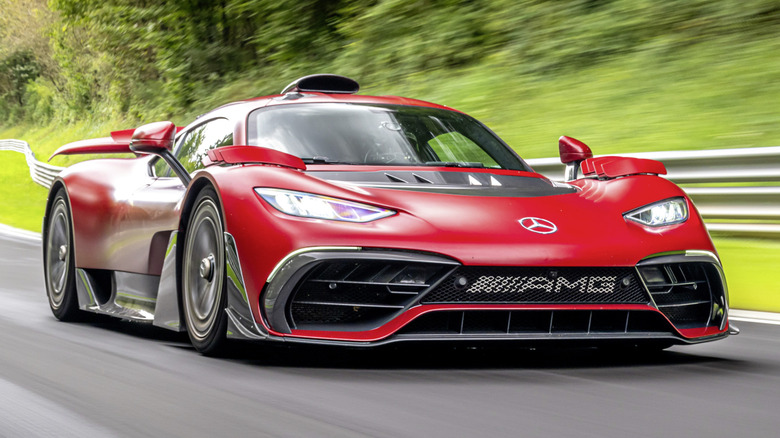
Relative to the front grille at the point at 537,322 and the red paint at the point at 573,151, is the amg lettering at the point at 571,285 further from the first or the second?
the red paint at the point at 573,151

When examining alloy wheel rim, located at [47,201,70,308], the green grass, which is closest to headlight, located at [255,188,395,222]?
alloy wheel rim, located at [47,201,70,308]

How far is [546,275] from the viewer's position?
4199 millimetres

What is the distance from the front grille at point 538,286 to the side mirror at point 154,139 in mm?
1886

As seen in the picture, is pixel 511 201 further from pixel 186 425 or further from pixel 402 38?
pixel 402 38

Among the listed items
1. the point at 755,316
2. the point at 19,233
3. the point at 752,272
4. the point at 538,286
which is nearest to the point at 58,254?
the point at 538,286

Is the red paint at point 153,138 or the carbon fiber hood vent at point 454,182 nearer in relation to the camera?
the carbon fiber hood vent at point 454,182

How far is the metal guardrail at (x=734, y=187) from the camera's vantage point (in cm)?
763

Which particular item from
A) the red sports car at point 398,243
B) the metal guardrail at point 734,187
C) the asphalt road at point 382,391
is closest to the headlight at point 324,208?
the red sports car at point 398,243

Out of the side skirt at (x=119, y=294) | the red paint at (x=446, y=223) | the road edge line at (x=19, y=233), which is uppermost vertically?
the red paint at (x=446, y=223)

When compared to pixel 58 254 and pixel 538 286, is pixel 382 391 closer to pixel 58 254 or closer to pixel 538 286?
pixel 538 286

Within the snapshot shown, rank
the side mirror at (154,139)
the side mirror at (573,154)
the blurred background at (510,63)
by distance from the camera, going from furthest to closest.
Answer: the blurred background at (510,63) < the side mirror at (573,154) < the side mirror at (154,139)

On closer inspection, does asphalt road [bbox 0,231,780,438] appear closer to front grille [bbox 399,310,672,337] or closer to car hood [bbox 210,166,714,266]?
front grille [bbox 399,310,672,337]

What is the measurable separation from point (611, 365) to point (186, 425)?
6.11ft

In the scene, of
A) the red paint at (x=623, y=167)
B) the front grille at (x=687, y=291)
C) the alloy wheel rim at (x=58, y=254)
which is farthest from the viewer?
the alloy wheel rim at (x=58, y=254)
